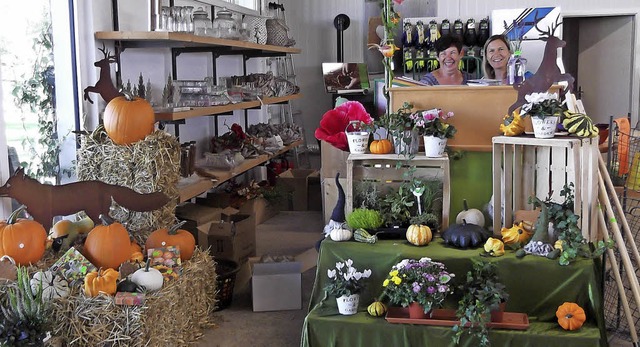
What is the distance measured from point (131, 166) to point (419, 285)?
70.5 inches

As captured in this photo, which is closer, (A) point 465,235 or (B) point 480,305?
(B) point 480,305

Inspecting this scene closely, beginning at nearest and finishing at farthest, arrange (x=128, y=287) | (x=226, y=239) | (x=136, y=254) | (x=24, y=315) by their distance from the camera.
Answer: (x=24, y=315) → (x=128, y=287) → (x=136, y=254) → (x=226, y=239)

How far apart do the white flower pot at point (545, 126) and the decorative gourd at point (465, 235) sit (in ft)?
1.66

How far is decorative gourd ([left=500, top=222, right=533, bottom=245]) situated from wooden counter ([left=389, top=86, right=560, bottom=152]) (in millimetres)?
483

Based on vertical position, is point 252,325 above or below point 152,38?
below

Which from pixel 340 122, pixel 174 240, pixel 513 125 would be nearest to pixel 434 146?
pixel 513 125

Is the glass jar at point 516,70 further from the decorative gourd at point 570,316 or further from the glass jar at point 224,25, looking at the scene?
the glass jar at point 224,25

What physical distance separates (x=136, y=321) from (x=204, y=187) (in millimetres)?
1988

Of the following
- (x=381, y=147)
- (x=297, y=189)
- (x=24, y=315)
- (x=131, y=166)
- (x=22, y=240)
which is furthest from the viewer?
(x=297, y=189)

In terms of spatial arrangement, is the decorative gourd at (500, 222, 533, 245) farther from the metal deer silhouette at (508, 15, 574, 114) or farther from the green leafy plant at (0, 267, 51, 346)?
the green leafy plant at (0, 267, 51, 346)

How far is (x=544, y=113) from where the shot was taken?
3143 mm

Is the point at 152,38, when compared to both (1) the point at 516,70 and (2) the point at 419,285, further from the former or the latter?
(2) the point at 419,285

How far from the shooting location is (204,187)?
5043 mm

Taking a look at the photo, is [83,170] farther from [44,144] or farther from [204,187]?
[204,187]
